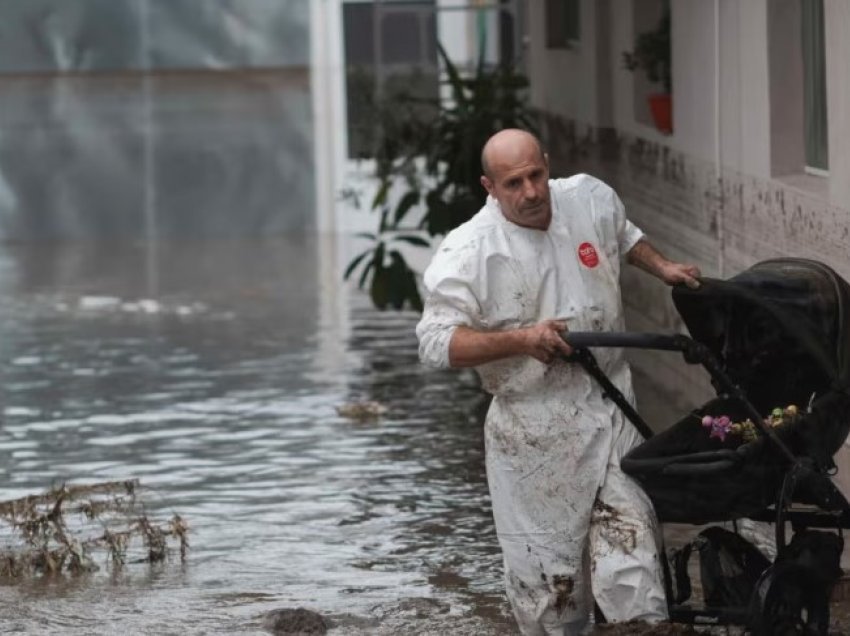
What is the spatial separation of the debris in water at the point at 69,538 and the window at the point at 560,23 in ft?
29.4

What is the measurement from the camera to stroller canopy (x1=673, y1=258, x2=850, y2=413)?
5.88 metres

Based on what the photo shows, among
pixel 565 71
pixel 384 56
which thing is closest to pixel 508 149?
pixel 565 71

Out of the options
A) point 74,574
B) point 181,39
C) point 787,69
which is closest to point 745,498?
point 74,574

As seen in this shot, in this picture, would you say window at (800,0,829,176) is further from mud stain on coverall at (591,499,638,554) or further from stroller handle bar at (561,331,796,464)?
stroller handle bar at (561,331,796,464)

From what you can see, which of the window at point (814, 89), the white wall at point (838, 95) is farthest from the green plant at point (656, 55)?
the white wall at point (838, 95)

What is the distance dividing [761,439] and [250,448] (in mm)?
5933

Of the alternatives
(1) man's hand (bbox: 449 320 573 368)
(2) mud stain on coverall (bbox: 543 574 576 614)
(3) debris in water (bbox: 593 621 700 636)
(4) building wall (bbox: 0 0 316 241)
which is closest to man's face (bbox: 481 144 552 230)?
(1) man's hand (bbox: 449 320 573 368)

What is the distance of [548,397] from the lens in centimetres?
618

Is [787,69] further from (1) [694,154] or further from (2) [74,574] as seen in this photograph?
(2) [74,574]

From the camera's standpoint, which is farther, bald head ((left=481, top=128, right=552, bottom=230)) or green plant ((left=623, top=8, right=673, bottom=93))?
green plant ((left=623, top=8, right=673, bottom=93))

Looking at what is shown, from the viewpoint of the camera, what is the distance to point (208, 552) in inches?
350

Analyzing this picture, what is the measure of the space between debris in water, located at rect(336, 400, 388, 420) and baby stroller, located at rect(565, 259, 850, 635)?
6158mm

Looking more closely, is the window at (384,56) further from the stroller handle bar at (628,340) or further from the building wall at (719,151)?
the stroller handle bar at (628,340)

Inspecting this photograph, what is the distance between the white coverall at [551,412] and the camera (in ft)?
20.0
